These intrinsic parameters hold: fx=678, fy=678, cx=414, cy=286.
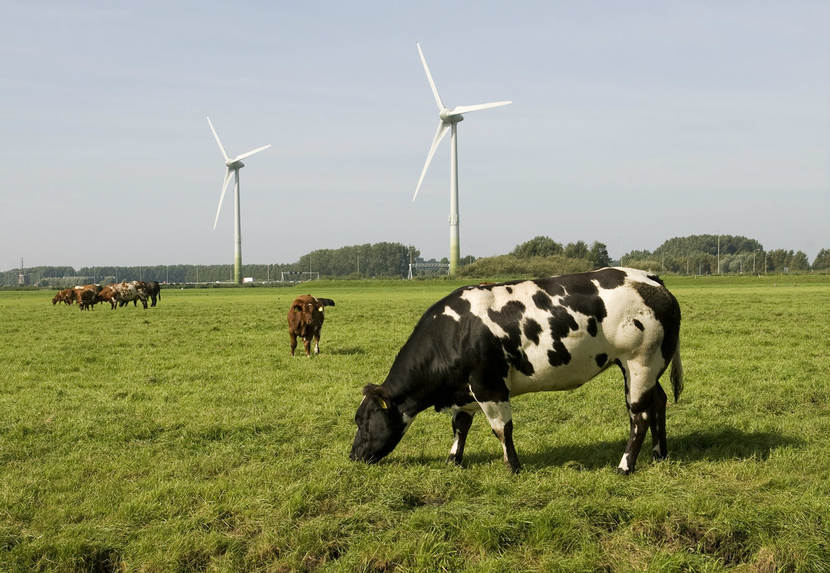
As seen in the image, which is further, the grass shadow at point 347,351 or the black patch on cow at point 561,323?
the grass shadow at point 347,351

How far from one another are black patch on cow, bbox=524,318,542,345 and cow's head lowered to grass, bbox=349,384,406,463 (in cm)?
157

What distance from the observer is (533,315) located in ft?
21.7

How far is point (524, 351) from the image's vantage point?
21.6 ft

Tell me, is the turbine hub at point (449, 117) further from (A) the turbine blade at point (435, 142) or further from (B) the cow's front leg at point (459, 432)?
(B) the cow's front leg at point (459, 432)

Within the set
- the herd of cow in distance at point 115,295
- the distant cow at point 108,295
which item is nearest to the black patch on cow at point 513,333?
the herd of cow in distance at point 115,295

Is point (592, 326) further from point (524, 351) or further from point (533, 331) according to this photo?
point (524, 351)

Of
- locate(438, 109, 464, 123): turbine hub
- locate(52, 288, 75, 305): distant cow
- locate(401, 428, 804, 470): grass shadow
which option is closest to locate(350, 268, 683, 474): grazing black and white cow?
locate(401, 428, 804, 470): grass shadow

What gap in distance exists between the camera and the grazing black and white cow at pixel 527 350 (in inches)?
259

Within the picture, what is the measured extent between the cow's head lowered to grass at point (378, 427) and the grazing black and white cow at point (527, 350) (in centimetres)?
1

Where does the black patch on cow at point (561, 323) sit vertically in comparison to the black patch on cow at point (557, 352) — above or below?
above

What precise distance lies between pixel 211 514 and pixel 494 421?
2.72 metres

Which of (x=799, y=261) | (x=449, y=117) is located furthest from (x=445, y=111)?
(x=799, y=261)

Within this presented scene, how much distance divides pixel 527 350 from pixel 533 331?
19cm

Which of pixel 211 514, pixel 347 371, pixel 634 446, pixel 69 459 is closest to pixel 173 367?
pixel 347 371
